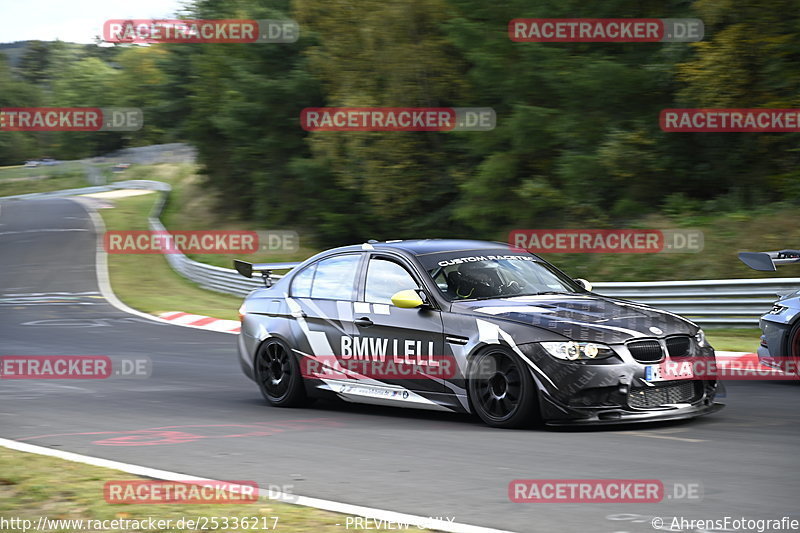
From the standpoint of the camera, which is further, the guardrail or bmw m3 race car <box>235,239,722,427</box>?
the guardrail

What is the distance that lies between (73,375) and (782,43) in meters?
15.5

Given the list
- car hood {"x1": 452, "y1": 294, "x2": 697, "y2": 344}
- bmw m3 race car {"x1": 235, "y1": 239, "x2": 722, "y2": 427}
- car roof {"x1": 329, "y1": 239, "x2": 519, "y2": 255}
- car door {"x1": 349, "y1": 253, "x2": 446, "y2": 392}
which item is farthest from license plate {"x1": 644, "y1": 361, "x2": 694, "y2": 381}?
car roof {"x1": 329, "y1": 239, "x2": 519, "y2": 255}

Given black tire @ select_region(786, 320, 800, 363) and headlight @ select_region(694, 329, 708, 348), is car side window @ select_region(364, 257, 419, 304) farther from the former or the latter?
black tire @ select_region(786, 320, 800, 363)

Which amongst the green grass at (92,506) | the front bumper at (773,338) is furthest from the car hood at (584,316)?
the green grass at (92,506)

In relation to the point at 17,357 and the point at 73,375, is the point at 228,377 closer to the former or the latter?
the point at 73,375

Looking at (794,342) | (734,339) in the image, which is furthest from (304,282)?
(734,339)

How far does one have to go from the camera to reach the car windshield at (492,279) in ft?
30.2

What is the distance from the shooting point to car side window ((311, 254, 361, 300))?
9969mm

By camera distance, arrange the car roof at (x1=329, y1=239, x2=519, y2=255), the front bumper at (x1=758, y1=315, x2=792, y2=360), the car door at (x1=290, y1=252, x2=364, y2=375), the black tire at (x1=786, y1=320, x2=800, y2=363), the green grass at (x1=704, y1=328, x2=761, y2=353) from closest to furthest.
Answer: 1. the car roof at (x1=329, y1=239, x2=519, y2=255)
2. the car door at (x1=290, y1=252, x2=364, y2=375)
3. the black tire at (x1=786, y1=320, x2=800, y2=363)
4. the front bumper at (x1=758, y1=315, x2=792, y2=360)
5. the green grass at (x1=704, y1=328, x2=761, y2=353)

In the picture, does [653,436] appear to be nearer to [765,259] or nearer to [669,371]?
[669,371]

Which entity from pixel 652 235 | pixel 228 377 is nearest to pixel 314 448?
pixel 228 377

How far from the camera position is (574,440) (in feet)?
26.0

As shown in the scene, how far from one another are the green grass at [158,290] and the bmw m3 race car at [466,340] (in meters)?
11.7

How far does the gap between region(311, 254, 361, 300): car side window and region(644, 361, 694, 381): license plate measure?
A: 2936 millimetres
